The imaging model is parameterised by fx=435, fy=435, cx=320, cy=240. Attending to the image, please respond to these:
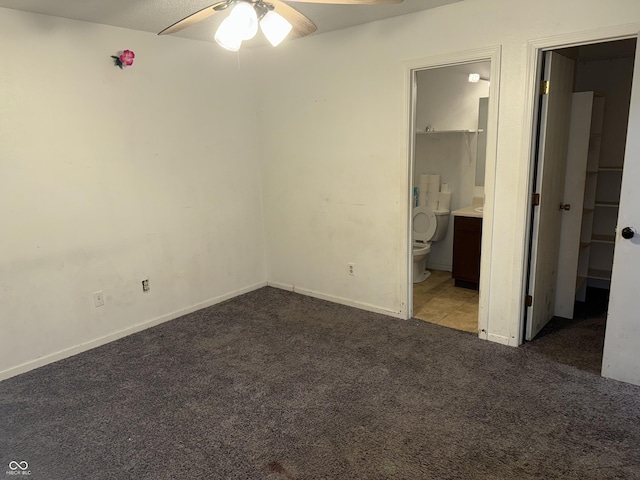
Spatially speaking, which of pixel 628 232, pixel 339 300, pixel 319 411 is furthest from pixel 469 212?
pixel 319 411

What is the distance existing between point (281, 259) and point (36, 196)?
7.32 ft

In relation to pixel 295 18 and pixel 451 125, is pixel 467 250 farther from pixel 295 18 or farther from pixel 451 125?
pixel 295 18

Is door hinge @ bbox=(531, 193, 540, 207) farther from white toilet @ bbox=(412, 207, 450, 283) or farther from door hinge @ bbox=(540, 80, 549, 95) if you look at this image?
white toilet @ bbox=(412, 207, 450, 283)

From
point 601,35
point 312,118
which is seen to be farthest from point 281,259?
point 601,35

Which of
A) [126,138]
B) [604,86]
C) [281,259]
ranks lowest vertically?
[281,259]

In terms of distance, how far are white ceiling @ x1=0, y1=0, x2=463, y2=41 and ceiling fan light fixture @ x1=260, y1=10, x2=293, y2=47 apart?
2.39ft

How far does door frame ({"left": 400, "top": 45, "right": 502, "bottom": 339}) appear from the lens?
2883mm

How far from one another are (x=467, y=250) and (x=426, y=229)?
64 cm

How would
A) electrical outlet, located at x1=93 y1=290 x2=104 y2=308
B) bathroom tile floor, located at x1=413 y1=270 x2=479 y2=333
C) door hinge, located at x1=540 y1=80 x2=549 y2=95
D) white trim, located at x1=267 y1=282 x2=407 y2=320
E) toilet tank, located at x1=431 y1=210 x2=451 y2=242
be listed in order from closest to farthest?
1. door hinge, located at x1=540 y1=80 x2=549 y2=95
2. electrical outlet, located at x1=93 y1=290 x2=104 y2=308
3. bathroom tile floor, located at x1=413 y1=270 x2=479 y2=333
4. white trim, located at x1=267 y1=282 x2=407 y2=320
5. toilet tank, located at x1=431 y1=210 x2=451 y2=242

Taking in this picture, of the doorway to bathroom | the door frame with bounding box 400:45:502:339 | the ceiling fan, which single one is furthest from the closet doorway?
the ceiling fan

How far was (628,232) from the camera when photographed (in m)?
2.44

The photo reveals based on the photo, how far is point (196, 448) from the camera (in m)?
2.18

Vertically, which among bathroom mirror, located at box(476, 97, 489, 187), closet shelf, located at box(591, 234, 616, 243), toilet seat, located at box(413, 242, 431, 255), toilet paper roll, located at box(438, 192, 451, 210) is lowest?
toilet seat, located at box(413, 242, 431, 255)

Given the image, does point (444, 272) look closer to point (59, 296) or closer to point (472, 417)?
point (472, 417)
